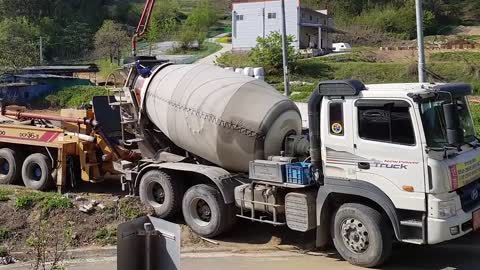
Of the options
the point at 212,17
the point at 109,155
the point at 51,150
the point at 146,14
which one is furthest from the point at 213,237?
the point at 212,17

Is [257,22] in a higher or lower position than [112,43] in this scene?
higher

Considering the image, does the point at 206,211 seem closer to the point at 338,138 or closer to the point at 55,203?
the point at 338,138

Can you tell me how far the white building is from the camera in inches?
2598

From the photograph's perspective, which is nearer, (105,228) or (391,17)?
(105,228)

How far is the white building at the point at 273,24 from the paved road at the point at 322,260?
57319 millimetres

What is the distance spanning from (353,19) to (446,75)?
5206 centimetres

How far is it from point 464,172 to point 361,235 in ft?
5.11

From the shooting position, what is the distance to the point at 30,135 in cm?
1243

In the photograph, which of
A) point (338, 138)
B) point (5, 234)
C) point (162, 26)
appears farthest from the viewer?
point (162, 26)

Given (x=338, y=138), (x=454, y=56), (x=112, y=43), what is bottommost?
(x=338, y=138)

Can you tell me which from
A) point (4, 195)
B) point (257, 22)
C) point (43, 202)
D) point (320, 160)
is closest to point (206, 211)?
point (320, 160)

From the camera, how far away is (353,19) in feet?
304

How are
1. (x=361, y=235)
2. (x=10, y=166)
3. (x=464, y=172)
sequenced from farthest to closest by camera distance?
1. (x=10, y=166)
2. (x=361, y=235)
3. (x=464, y=172)

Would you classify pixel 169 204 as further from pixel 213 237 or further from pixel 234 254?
pixel 234 254
